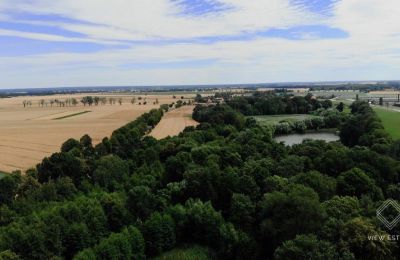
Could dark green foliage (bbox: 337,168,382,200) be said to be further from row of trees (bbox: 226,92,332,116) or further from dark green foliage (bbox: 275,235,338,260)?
row of trees (bbox: 226,92,332,116)

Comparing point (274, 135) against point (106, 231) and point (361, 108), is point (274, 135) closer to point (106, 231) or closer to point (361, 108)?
point (361, 108)

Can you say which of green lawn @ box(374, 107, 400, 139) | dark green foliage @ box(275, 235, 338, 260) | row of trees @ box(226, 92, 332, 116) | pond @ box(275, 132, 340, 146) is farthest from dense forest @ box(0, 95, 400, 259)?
row of trees @ box(226, 92, 332, 116)

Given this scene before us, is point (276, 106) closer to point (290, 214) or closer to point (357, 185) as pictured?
point (357, 185)

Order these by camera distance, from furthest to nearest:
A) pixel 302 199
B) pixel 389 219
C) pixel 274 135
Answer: pixel 274 135 → pixel 302 199 → pixel 389 219

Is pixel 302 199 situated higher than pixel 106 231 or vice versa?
pixel 302 199

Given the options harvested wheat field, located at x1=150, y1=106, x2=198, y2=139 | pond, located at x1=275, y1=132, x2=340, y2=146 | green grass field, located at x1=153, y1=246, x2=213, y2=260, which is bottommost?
pond, located at x1=275, y1=132, x2=340, y2=146

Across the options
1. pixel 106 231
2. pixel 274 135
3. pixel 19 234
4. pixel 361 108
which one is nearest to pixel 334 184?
pixel 106 231
